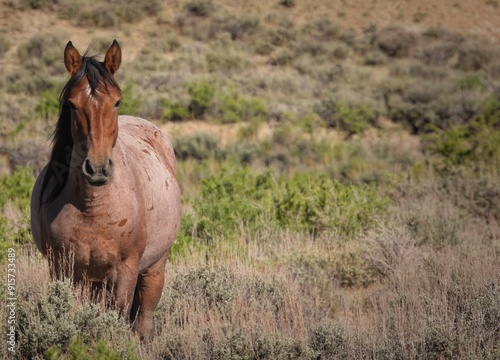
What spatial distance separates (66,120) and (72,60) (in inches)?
17.2

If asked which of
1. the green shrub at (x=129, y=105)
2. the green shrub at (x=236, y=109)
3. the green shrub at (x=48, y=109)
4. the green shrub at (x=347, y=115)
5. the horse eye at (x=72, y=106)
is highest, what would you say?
the horse eye at (x=72, y=106)

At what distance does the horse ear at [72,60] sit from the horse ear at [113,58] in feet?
0.66

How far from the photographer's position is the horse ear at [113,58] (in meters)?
4.43

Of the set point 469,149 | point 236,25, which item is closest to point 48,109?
point 469,149

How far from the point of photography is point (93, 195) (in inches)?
165

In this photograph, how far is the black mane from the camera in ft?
13.5

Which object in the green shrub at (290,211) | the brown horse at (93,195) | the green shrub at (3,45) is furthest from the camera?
the green shrub at (3,45)

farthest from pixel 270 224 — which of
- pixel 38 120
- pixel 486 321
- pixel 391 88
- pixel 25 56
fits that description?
pixel 25 56

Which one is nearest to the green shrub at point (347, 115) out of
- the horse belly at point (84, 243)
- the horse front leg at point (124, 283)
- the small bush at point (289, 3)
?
the horse front leg at point (124, 283)

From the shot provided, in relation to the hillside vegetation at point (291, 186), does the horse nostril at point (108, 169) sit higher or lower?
higher

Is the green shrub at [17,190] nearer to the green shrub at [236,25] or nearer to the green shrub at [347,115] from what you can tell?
the green shrub at [347,115]

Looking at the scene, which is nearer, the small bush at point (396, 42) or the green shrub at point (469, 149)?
the green shrub at point (469, 149)

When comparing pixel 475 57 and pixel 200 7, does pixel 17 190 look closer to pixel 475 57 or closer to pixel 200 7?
pixel 475 57

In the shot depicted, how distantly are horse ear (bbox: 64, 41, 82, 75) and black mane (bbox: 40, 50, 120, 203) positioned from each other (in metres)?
0.05
